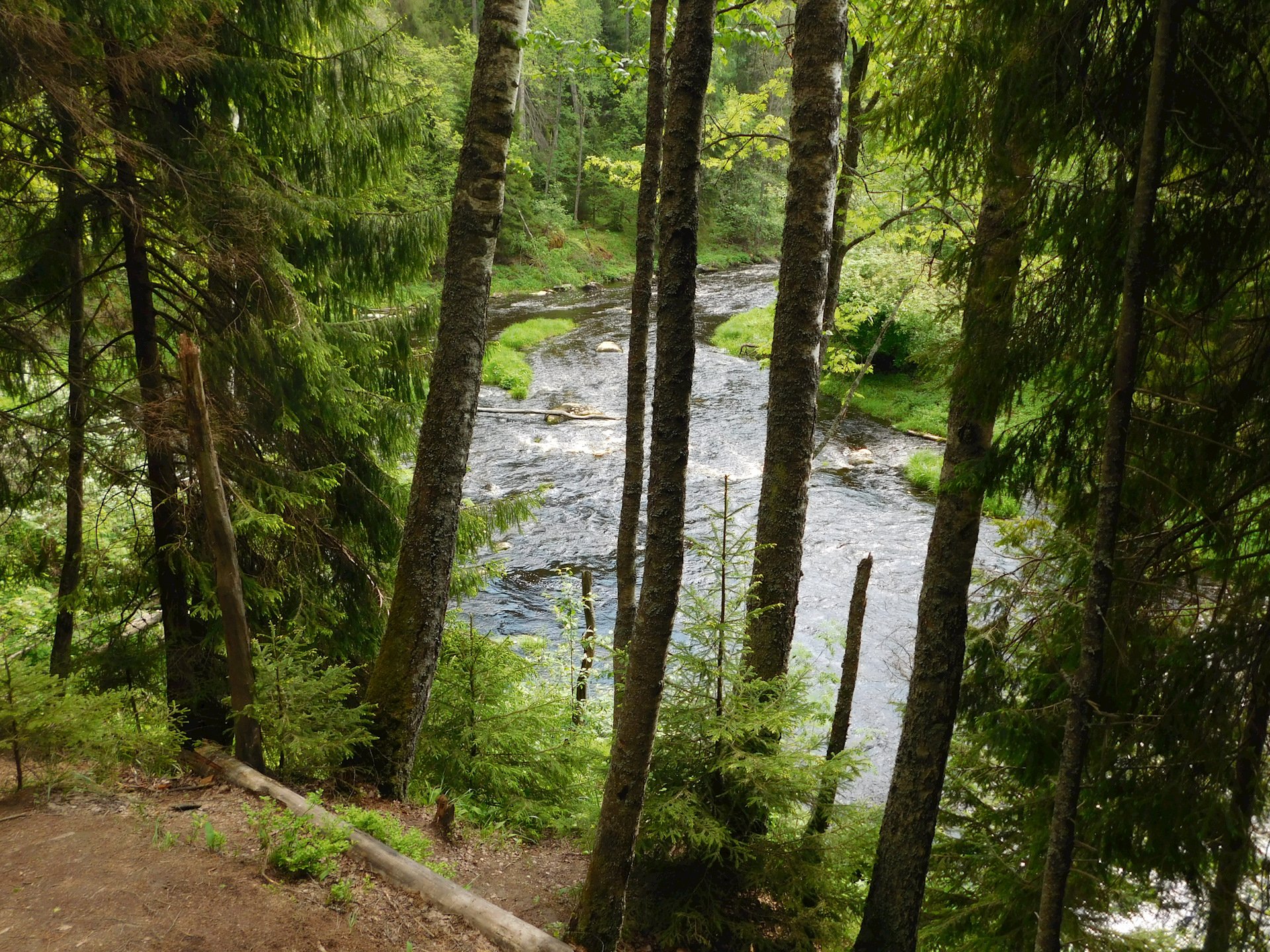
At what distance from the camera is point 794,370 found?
522cm

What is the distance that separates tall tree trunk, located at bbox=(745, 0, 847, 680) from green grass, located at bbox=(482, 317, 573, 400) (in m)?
12.9

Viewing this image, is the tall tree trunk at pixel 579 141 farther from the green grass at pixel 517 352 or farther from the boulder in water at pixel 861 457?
the boulder in water at pixel 861 457

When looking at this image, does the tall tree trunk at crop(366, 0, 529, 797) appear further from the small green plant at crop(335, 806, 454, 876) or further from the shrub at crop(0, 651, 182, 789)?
the shrub at crop(0, 651, 182, 789)

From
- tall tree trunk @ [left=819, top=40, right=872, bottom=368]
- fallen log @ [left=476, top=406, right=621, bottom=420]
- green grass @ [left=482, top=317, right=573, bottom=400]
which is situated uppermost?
tall tree trunk @ [left=819, top=40, right=872, bottom=368]

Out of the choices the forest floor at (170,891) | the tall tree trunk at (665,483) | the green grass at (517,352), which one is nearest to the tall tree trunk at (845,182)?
the tall tree trunk at (665,483)

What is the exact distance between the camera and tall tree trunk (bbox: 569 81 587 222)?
39.3 metres

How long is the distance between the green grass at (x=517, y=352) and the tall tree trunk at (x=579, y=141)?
15965mm

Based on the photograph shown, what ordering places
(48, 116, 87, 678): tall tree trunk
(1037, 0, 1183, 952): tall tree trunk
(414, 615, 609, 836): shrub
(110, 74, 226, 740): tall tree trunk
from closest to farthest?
(1037, 0, 1183, 952): tall tree trunk < (48, 116, 87, 678): tall tree trunk < (110, 74, 226, 740): tall tree trunk < (414, 615, 609, 836): shrub

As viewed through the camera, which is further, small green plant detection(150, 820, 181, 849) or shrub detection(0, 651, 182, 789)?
shrub detection(0, 651, 182, 789)

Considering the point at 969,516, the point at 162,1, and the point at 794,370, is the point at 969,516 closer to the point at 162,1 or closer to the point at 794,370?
the point at 794,370

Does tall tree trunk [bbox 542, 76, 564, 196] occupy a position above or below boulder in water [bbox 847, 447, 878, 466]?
above

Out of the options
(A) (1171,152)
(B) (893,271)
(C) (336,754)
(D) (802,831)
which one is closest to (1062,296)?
(A) (1171,152)

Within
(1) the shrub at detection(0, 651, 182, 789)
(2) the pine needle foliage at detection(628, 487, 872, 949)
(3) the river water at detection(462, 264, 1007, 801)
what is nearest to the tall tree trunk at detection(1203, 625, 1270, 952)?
(2) the pine needle foliage at detection(628, 487, 872, 949)

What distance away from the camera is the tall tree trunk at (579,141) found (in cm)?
3928
